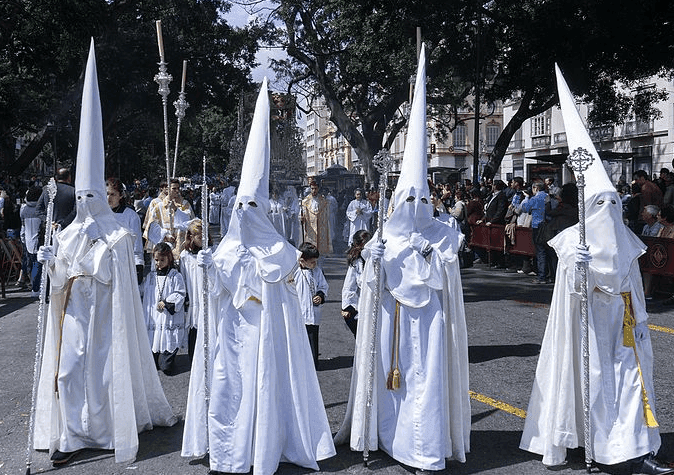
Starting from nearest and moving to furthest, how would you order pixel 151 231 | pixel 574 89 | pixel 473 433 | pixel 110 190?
pixel 473 433
pixel 110 190
pixel 151 231
pixel 574 89

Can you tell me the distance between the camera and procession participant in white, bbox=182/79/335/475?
16.3ft

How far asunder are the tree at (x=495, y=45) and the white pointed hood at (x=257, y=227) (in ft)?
42.9

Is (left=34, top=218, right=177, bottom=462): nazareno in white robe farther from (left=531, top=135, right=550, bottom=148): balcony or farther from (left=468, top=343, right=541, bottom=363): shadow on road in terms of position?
(left=531, top=135, right=550, bottom=148): balcony

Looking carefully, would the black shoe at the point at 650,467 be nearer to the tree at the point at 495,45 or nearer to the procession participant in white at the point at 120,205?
the procession participant in white at the point at 120,205

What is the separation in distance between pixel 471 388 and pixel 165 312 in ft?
10.5

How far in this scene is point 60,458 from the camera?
5273mm

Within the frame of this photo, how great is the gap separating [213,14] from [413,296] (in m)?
23.1

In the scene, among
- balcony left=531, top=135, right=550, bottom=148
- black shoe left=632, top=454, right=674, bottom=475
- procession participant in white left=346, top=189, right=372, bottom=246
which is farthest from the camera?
balcony left=531, top=135, right=550, bottom=148

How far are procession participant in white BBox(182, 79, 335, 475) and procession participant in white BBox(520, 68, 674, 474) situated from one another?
155 centimetres

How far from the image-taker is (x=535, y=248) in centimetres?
1509

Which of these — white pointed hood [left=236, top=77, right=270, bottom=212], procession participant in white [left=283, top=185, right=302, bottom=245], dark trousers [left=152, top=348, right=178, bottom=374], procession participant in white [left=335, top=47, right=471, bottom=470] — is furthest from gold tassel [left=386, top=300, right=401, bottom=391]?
procession participant in white [left=283, top=185, right=302, bottom=245]

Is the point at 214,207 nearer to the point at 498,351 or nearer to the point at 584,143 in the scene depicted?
the point at 498,351

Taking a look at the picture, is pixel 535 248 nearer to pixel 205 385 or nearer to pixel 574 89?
pixel 574 89

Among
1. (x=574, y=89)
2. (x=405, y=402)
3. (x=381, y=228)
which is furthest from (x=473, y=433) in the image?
(x=574, y=89)
